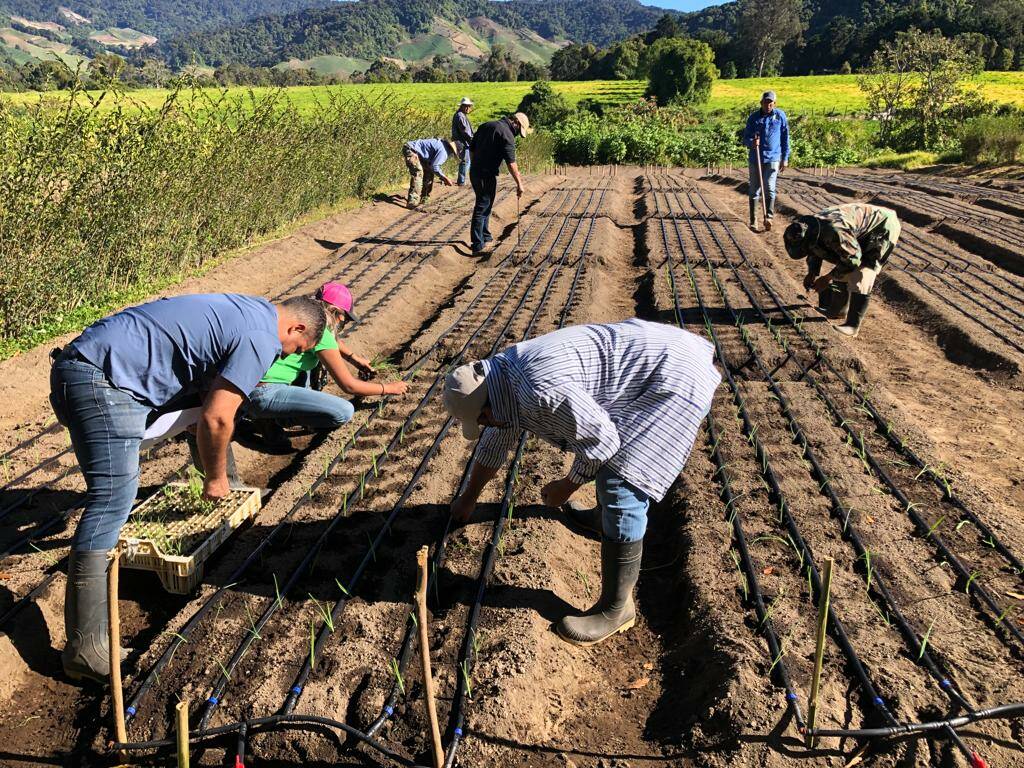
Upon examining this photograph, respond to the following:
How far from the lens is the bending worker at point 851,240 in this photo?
5.07m

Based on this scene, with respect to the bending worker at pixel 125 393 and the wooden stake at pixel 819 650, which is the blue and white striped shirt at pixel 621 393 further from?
the bending worker at pixel 125 393

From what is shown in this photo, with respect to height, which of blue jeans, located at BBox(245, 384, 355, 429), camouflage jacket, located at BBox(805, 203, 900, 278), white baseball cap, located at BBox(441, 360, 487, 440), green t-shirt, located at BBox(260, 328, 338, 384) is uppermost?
white baseball cap, located at BBox(441, 360, 487, 440)

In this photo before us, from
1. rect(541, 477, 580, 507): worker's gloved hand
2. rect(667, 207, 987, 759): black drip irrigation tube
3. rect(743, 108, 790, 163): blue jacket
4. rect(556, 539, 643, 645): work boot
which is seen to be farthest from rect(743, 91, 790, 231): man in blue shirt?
rect(556, 539, 643, 645): work boot

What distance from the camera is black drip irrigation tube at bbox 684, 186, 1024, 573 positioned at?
2.99m

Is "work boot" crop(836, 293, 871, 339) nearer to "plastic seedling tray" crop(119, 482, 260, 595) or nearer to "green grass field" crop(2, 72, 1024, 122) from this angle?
"plastic seedling tray" crop(119, 482, 260, 595)

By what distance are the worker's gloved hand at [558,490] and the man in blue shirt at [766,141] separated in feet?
20.3

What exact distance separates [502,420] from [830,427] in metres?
2.53

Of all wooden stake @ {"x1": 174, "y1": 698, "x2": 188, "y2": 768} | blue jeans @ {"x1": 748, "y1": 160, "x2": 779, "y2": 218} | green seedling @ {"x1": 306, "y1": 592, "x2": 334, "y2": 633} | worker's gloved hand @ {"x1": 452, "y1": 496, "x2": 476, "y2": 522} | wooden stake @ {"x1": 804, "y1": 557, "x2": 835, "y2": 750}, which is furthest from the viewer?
blue jeans @ {"x1": 748, "y1": 160, "x2": 779, "y2": 218}

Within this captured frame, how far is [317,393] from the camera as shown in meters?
3.57

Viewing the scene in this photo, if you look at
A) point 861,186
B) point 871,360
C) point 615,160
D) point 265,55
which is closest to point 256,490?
point 871,360

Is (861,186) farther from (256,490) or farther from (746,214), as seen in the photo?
(256,490)

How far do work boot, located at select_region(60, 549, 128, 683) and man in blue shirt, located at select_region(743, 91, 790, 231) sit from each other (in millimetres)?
7255

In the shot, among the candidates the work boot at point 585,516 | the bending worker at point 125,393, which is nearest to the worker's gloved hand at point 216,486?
the bending worker at point 125,393

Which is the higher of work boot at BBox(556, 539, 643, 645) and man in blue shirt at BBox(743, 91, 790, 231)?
man in blue shirt at BBox(743, 91, 790, 231)
